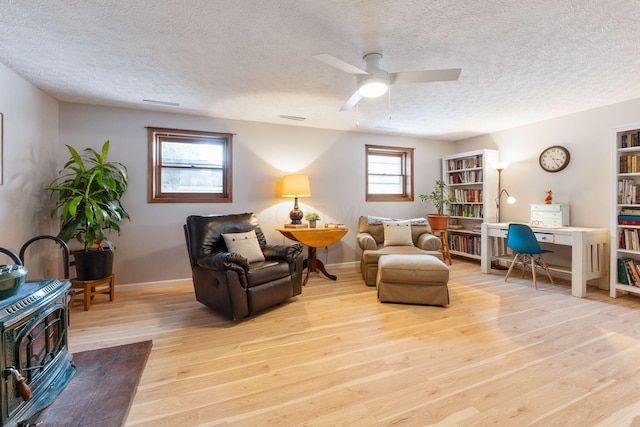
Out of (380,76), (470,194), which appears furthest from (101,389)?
(470,194)

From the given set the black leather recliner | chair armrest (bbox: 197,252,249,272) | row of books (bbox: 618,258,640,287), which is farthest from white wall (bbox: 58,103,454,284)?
row of books (bbox: 618,258,640,287)

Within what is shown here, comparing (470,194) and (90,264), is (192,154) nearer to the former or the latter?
(90,264)

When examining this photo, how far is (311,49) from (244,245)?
1.88 metres

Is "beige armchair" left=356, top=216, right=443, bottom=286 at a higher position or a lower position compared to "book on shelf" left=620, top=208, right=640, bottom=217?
lower

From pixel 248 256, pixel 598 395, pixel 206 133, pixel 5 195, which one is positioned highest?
pixel 206 133

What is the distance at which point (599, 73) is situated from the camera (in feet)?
8.25

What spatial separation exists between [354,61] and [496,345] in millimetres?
2349

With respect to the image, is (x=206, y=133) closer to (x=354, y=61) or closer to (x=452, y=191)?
(x=354, y=61)

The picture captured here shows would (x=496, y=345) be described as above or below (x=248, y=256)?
below

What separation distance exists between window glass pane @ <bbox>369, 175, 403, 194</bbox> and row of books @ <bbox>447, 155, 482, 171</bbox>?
97cm

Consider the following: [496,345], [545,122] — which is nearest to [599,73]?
[545,122]

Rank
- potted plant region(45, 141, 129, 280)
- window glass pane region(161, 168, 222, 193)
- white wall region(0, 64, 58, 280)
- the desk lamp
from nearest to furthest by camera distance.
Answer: white wall region(0, 64, 58, 280) < potted plant region(45, 141, 129, 280) < window glass pane region(161, 168, 222, 193) < the desk lamp

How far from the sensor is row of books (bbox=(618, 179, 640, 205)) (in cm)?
300

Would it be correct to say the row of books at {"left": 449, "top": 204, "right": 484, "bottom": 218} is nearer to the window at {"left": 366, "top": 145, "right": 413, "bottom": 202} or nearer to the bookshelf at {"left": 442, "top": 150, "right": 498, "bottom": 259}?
the bookshelf at {"left": 442, "top": 150, "right": 498, "bottom": 259}
